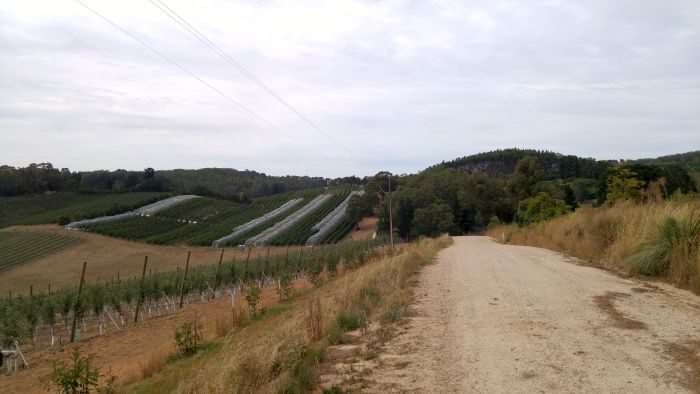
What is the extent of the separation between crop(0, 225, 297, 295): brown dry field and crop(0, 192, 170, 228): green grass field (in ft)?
25.3

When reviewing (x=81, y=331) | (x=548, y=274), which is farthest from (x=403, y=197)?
(x=548, y=274)

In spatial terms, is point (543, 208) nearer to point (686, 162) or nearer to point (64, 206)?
point (686, 162)

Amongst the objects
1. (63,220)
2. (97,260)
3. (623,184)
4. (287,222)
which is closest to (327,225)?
(287,222)

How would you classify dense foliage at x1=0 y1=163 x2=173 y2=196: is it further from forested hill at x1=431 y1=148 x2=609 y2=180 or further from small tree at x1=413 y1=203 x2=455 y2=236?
small tree at x1=413 y1=203 x2=455 y2=236

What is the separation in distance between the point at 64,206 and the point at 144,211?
17912 millimetres

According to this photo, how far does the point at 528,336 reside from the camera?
24.2 ft

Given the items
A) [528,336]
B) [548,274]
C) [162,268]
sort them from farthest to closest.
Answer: [162,268] < [548,274] < [528,336]

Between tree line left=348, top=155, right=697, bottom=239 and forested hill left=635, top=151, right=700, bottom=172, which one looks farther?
tree line left=348, top=155, right=697, bottom=239

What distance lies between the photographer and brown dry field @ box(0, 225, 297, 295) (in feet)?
185

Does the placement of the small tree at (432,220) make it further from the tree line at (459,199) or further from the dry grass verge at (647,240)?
the dry grass verge at (647,240)

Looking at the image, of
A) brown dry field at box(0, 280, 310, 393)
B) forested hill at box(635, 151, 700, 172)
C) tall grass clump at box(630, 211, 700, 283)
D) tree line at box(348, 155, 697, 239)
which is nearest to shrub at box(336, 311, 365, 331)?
brown dry field at box(0, 280, 310, 393)

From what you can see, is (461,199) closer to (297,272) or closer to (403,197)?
(403,197)

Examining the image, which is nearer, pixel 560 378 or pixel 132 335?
pixel 560 378

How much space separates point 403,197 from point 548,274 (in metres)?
65.6
